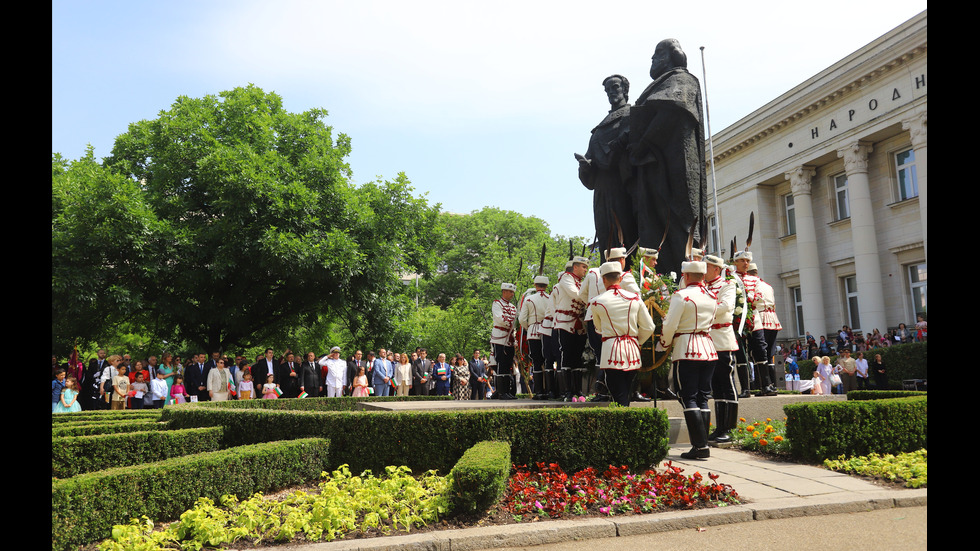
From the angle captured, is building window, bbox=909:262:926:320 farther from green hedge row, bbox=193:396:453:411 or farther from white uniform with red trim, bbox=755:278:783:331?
green hedge row, bbox=193:396:453:411

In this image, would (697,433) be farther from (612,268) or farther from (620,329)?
(612,268)

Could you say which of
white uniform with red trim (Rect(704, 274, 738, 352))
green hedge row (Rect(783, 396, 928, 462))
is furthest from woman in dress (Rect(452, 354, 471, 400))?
green hedge row (Rect(783, 396, 928, 462))

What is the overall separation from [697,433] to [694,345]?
3.37 feet

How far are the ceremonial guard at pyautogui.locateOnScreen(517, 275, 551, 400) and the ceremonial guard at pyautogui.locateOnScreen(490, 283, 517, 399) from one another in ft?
1.39

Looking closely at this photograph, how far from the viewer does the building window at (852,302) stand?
34.8 metres

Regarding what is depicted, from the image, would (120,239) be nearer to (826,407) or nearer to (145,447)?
(145,447)

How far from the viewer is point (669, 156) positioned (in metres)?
13.3

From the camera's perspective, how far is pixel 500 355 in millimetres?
14117

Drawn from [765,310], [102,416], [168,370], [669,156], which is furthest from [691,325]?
[168,370]

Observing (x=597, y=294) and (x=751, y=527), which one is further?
(x=597, y=294)

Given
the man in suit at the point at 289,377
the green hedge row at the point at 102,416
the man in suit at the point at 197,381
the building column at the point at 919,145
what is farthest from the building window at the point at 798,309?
the green hedge row at the point at 102,416

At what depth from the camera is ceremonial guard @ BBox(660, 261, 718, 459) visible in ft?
27.6

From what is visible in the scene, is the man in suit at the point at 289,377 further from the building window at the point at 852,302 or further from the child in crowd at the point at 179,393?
the building window at the point at 852,302

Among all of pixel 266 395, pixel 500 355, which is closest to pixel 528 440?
pixel 500 355
